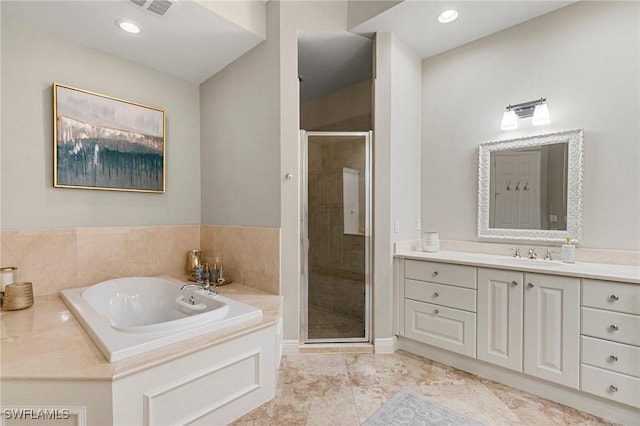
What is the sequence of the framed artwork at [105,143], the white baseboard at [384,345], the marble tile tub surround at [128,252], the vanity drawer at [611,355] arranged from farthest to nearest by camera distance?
the white baseboard at [384,345] < the framed artwork at [105,143] < the marble tile tub surround at [128,252] < the vanity drawer at [611,355]

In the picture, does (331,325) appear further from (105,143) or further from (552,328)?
(105,143)

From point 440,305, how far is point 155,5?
307 centimetres

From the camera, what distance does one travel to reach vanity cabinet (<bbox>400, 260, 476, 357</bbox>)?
7.47 ft

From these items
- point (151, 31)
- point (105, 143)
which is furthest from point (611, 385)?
point (105, 143)

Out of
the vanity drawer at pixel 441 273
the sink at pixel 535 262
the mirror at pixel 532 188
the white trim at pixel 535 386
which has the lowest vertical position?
the white trim at pixel 535 386

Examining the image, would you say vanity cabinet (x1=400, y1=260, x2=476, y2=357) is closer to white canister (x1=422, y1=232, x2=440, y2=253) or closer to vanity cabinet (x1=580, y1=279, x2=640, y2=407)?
white canister (x1=422, y1=232, x2=440, y2=253)

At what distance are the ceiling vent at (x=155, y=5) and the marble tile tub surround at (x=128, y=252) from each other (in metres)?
1.80

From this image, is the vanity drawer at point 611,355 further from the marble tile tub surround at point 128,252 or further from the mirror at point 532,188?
the marble tile tub surround at point 128,252

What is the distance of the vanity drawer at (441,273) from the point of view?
7.46ft

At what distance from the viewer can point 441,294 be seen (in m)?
2.42

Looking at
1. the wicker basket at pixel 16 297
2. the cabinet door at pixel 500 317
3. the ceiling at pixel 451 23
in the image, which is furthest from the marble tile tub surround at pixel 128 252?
the ceiling at pixel 451 23

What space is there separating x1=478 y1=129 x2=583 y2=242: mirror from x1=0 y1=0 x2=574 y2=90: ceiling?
3.29 ft

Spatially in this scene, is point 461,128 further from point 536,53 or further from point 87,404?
point 87,404

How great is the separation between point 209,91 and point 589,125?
3.44 metres
